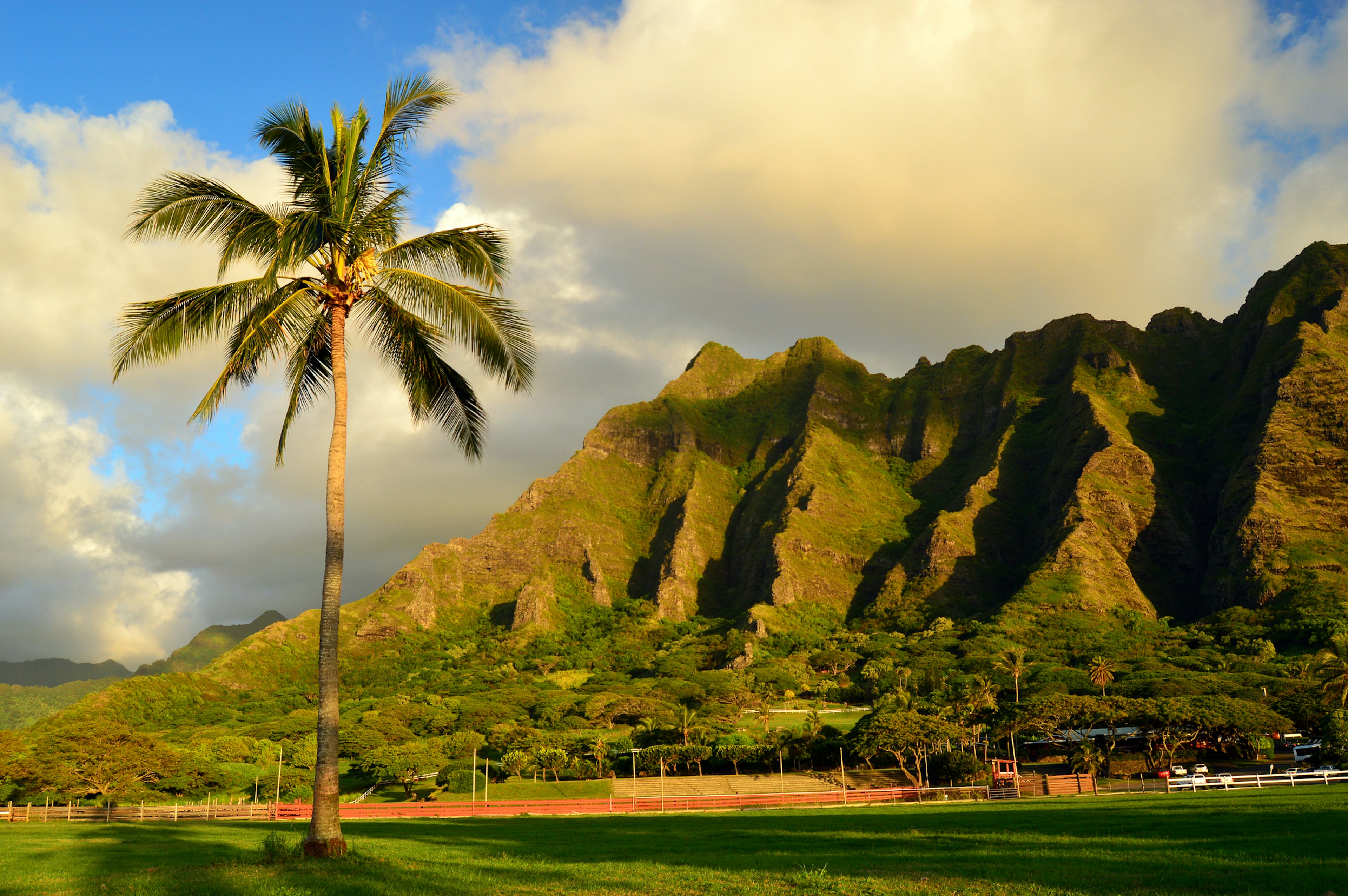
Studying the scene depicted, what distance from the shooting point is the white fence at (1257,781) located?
4628 centimetres

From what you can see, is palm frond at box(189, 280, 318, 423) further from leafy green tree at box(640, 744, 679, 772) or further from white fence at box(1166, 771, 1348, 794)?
leafy green tree at box(640, 744, 679, 772)

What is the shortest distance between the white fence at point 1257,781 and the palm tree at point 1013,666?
52.7m

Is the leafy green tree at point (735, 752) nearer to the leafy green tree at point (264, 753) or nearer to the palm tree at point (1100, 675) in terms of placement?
the palm tree at point (1100, 675)

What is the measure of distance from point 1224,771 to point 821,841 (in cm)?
5702

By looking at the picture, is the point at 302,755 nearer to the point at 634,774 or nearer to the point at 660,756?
the point at 634,774

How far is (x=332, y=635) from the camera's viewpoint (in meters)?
16.4

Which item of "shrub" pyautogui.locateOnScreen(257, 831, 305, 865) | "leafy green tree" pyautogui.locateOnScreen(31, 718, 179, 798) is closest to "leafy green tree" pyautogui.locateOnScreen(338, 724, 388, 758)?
"leafy green tree" pyautogui.locateOnScreen(31, 718, 179, 798)

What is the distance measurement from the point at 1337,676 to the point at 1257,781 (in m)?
34.1

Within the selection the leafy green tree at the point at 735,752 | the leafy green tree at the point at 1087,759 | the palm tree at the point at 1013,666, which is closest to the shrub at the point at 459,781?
the leafy green tree at the point at 735,752

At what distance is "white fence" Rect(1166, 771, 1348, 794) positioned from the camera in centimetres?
4628

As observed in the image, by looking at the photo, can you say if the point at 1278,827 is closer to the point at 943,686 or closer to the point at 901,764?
the point at 901,764

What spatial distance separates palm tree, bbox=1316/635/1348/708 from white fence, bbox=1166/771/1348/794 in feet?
88.0

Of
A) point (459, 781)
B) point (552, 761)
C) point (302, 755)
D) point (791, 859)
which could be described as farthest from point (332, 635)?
point (302, 755)

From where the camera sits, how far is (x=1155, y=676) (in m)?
92.7
